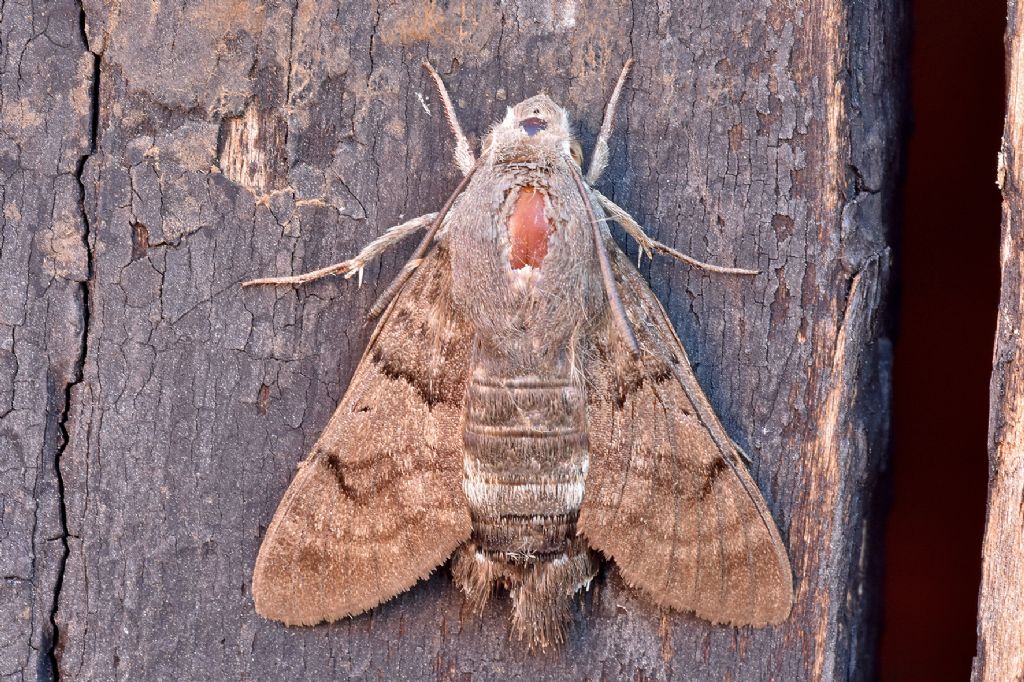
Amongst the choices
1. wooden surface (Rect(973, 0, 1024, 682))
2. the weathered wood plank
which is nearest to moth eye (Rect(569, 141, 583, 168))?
wooden surface (Rect(973, 0, 1024, 682))

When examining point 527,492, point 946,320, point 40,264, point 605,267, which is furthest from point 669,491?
point 40,264

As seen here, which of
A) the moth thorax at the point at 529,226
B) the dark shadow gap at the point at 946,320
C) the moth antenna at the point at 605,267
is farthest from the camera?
the dark shadow gap at the point at 946,320

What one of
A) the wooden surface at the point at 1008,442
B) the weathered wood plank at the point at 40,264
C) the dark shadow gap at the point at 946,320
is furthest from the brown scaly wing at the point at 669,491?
the weathered wood plank at the point at 40,264

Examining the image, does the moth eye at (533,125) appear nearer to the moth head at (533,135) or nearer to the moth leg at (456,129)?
the moth head at (533,135)

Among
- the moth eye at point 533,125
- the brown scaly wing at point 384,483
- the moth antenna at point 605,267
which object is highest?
the moth eye at point 533,125

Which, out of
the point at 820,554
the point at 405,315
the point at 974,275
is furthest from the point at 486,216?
the point at 974,275

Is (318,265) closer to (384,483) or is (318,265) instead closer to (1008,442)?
(384,483)

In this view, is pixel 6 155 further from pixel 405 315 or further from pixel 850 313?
pixel 850 313
